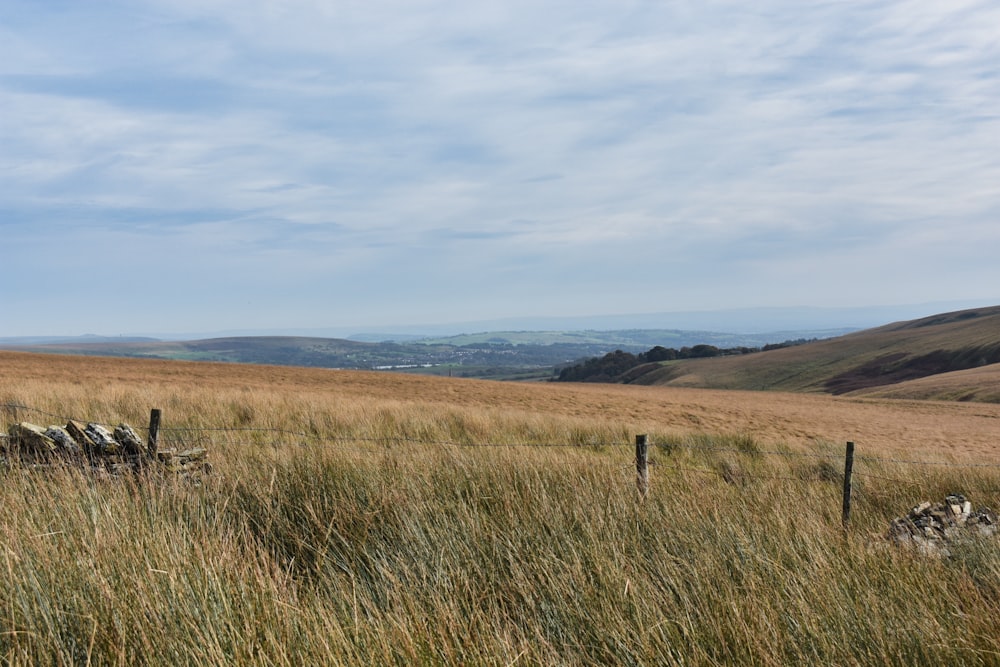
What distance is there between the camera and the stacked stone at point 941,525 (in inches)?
226

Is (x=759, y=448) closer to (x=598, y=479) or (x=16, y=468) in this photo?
(x=598, y=479)

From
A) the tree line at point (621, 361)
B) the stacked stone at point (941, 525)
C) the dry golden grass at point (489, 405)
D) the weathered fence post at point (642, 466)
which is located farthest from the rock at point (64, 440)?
the tree line at point (621, 361)

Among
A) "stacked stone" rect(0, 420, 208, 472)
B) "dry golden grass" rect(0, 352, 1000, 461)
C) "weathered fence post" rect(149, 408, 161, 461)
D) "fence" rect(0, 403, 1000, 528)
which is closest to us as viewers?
"stacked stone" rect(0, 420, 208, 472)

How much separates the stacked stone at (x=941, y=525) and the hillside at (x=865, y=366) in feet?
171

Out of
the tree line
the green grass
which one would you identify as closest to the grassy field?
the green grass

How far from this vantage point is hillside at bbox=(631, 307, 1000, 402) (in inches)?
2655

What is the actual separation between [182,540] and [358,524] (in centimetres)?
174

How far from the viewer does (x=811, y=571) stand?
4098 mm

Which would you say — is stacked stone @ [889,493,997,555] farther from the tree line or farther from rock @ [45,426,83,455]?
the tree line

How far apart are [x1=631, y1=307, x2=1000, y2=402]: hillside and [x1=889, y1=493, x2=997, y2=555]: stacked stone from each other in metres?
52.1

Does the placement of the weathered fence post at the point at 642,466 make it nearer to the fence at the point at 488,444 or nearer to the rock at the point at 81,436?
the fence at the point at 488,444

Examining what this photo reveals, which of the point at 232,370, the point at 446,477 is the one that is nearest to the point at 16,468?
the point at 446,477

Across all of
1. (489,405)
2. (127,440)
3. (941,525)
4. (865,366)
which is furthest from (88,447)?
(865,366)

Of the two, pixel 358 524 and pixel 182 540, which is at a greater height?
pixel 182 540
